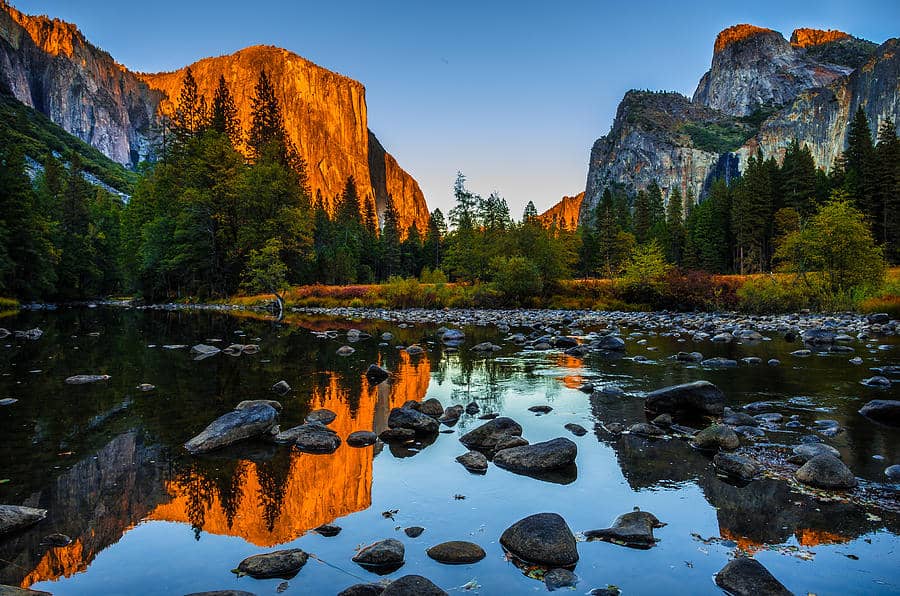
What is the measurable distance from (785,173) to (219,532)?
91.3 m

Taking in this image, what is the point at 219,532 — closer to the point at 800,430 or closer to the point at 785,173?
the point at 800,430

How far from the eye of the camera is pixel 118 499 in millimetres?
5152

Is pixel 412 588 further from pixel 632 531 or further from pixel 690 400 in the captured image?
pixel 690 400

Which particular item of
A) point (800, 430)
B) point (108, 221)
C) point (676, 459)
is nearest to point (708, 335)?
point (800, 430)

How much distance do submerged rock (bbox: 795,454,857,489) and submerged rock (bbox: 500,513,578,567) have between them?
304cm

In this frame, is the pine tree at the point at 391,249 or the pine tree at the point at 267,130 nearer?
the pine tree at the point at 267,130

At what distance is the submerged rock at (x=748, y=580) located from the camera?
11.0 feet

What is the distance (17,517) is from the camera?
172 inches

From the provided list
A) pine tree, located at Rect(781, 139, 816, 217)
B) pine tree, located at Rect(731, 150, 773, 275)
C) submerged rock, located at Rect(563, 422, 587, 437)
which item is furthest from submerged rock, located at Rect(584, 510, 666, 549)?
pine tree, located at Rect(781, 139, 816, 217)

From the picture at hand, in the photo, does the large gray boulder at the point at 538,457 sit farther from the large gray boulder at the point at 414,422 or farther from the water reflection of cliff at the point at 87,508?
the water reflection of cliff at the point at 87,508

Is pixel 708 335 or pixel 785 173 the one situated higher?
pixel 785 173

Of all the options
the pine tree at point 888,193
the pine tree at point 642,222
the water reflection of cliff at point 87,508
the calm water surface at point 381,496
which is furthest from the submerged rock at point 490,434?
the pine tree at point 642,222

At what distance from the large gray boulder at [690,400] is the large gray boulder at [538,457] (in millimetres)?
2930

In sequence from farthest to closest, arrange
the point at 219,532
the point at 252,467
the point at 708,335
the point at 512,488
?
the point at 708,335
the point at 252,467
the point at 512,488
the point at 219,532
